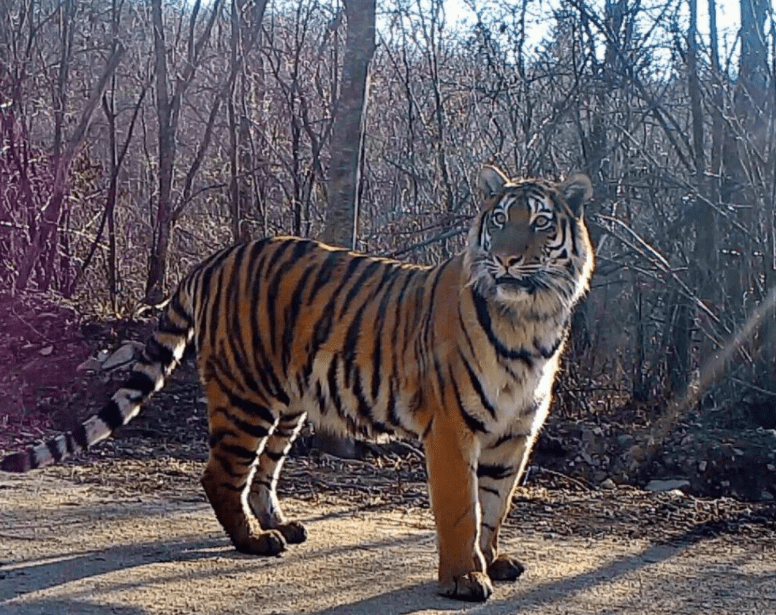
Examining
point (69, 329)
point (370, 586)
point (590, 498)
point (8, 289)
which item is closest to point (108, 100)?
point (8, 289)

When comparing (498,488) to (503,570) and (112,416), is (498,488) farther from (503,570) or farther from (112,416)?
(112,416)

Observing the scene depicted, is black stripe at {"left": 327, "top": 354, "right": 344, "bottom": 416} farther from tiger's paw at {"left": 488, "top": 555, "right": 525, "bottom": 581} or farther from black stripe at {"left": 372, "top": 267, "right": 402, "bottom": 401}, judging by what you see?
tiger's paw at {"left": 488, "top": 555, "right": 525, "bottom": 581}

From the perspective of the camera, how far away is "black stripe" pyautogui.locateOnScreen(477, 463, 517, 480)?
543 cm

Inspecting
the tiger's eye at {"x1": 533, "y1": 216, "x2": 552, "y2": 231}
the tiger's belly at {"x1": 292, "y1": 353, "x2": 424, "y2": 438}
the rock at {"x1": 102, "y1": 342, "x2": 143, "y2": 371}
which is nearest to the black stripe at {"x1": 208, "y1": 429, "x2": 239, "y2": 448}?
the tiger's belly at {"x1": 292, "y1": 353, "x2": 424, "y2": 438}

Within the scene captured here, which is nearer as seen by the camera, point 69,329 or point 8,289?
point 69,329

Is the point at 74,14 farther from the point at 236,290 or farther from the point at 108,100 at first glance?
the point at 236,290

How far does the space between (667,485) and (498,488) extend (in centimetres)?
313

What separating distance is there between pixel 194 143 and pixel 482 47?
23.0ft

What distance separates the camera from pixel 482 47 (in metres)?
11.8

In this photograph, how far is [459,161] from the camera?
1177 centimetres

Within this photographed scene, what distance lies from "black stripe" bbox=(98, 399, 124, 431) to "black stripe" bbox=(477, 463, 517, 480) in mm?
1853

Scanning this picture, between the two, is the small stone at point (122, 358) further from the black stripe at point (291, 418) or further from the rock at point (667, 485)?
the rock at point (667, 485)

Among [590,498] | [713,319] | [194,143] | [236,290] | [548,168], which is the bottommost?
[590,498]

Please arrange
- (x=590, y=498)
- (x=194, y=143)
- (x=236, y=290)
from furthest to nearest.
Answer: (x=194, y=143) < (x=590, y=498) < (x=236, y=290)
